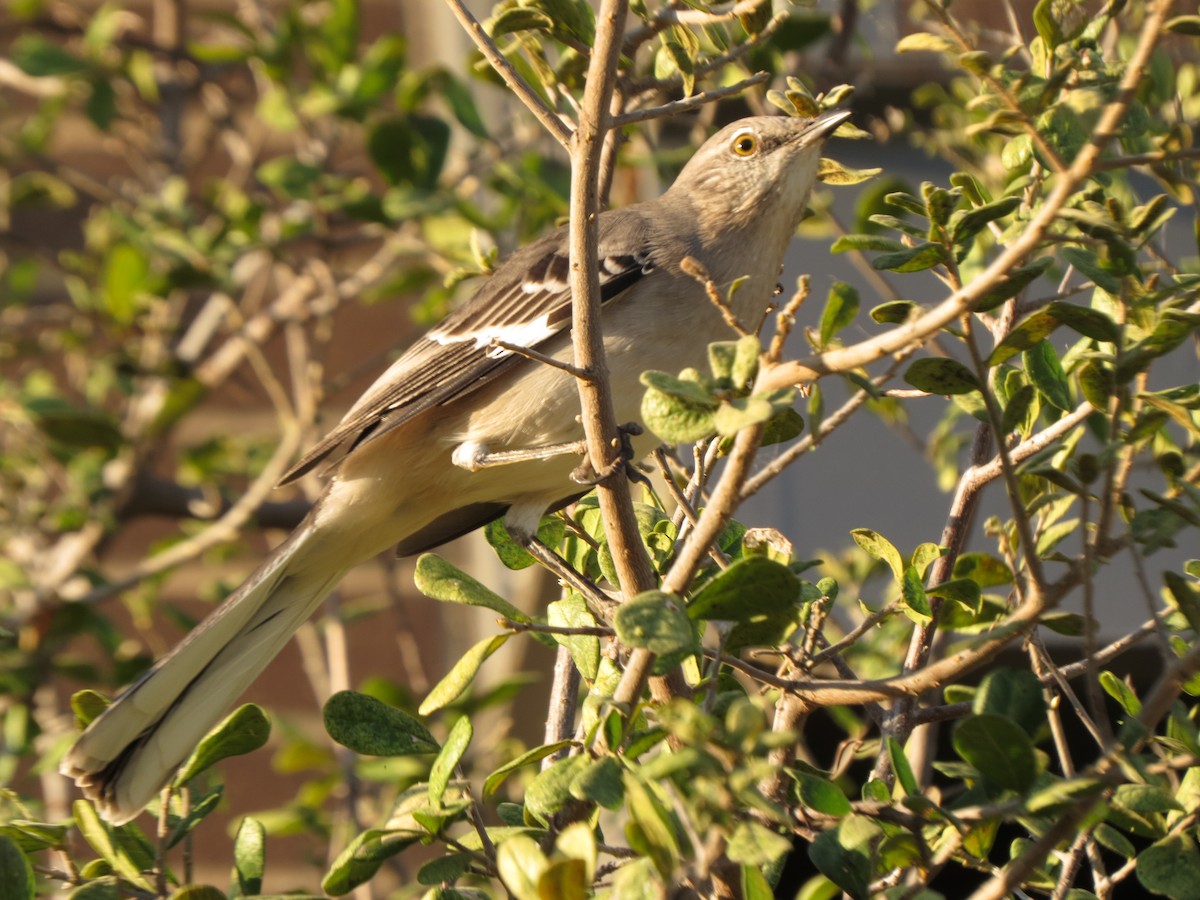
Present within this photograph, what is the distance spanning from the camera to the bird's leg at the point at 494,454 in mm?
2583

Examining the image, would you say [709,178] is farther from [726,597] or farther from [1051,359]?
[726,597]

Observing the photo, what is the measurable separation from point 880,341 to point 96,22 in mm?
3508

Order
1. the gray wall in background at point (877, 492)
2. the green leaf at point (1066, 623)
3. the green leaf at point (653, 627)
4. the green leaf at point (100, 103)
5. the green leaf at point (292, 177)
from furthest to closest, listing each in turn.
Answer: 1. the green leaf at point (100, 103)
2. the green leaf at point (292, 177)
3. the gray wall in background at point (877, 492)
4. the green leaf at point (1066, 623)
5. the green leaf at point (653, 627)

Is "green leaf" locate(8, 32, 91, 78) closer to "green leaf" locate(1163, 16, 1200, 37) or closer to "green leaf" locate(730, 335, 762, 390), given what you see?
"green leaf" locate(730, 335, 762, 390)

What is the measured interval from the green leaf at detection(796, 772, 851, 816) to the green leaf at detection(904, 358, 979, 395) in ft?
1.47

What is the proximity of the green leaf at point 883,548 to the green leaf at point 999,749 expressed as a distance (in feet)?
1.77

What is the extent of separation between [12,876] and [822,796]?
0.89 metres

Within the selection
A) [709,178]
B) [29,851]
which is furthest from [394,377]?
[29,851]

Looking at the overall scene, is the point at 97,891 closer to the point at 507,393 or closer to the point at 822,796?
the point at 822,796

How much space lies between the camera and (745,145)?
3.02 meters

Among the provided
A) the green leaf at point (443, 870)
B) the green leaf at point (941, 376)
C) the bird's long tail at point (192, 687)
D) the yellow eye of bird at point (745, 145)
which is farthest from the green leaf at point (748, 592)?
the yellow eye of bird at point (745, 145)

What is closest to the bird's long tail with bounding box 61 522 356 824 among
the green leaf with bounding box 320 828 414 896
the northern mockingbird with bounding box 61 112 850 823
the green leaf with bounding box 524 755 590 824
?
the northern mockingbird with bounding box 61 112 850 823

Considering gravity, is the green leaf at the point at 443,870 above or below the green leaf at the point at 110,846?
below

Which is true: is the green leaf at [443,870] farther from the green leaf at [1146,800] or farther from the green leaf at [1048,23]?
the green leaf at [1048,23]
